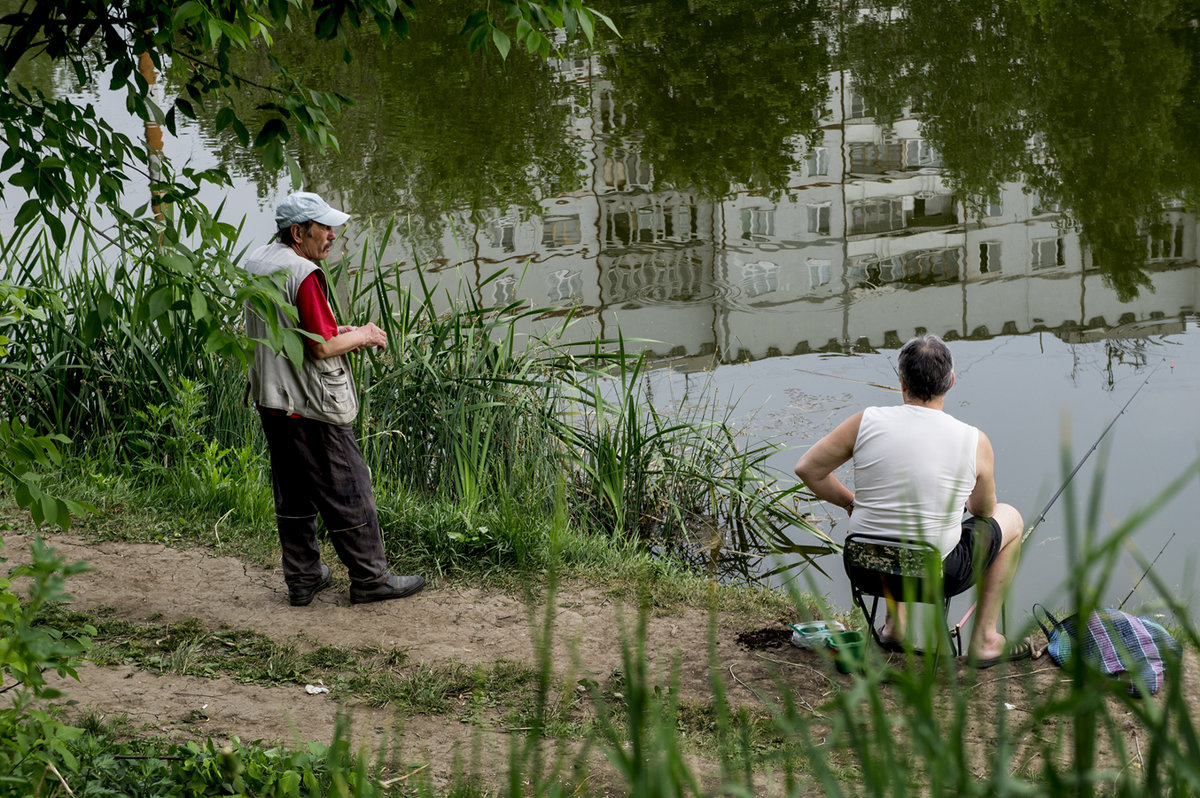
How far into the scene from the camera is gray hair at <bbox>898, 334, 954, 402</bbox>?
13.8ft

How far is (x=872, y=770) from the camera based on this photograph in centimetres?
104

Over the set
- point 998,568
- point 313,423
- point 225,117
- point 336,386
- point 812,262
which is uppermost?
point 225,117

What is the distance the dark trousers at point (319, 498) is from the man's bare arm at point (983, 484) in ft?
7.68

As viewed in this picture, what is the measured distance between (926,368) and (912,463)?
0.34 m

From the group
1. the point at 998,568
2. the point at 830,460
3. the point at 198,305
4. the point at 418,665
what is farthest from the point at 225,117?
the point at 998,568

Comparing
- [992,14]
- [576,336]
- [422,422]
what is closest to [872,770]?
[422,422]

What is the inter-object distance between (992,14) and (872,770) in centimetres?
1967

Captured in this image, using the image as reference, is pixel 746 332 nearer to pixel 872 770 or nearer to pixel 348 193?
pixel 348 193

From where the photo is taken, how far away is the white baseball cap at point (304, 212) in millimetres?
4352

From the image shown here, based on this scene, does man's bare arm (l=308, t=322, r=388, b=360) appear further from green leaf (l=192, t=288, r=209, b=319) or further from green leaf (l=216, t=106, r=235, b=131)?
green leaf (l=192, t=288, r=209, b=319)

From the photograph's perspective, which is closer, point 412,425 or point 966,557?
point 966,557

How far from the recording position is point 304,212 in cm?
436

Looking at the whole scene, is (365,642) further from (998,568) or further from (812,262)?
(812,262)

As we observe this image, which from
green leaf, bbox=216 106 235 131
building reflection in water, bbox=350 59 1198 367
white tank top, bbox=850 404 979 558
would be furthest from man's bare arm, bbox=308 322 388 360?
building reflection in water, bbox=350 59 1198 367
